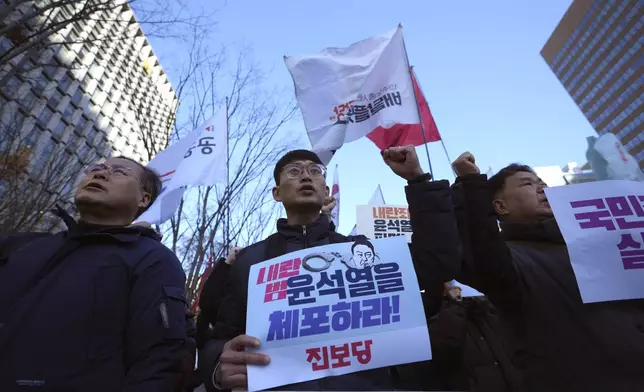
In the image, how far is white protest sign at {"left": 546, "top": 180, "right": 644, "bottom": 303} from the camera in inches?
67.2

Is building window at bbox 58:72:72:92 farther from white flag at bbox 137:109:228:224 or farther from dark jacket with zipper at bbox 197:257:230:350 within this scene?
dark jacket with zipper at bbox 197:257:230:350

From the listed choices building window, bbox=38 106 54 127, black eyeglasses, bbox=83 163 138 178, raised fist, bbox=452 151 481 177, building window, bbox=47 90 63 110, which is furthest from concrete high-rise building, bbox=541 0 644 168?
black eyeglasses, bbox=83 163 138 178

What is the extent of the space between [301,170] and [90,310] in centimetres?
128

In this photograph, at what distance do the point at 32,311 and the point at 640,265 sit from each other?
7.89ft

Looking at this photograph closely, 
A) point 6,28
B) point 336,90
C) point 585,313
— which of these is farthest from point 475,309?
point 6,28

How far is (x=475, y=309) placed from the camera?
229 centimetres

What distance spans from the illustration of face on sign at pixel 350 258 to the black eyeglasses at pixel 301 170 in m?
0.74

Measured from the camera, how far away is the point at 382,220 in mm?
7918

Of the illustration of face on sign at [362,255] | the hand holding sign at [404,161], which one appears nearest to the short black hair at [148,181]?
the illustration of face on sign at [362,255]

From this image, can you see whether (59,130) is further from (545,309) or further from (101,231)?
(545,309)

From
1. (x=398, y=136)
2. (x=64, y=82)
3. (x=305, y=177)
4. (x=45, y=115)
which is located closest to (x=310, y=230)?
(x=305, y=177)

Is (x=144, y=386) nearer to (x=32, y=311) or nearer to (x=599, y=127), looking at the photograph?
(x=32, y=311)

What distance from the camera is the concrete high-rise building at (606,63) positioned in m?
42.7

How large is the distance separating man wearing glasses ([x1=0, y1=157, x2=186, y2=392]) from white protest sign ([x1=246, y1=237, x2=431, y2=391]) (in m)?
0.36
